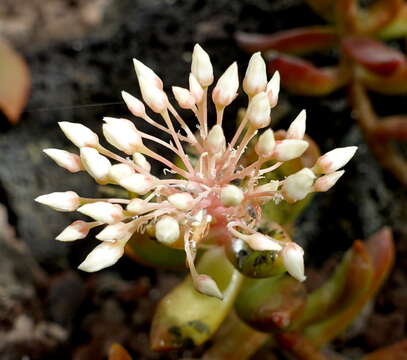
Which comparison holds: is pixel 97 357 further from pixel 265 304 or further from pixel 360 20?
pixel 360 20

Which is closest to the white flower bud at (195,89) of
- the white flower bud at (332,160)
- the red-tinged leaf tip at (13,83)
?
the white flower bud at (332,160)

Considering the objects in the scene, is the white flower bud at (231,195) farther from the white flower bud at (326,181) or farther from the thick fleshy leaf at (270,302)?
the thick fleshy leaf at (270,302)

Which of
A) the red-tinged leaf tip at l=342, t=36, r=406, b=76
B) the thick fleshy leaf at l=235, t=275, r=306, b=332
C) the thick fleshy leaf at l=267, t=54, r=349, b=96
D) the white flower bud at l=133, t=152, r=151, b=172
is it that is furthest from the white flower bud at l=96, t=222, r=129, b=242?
the red-tinged leaf tip at l=342, t=36, r=406, b=76

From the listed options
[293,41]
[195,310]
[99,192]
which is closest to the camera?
[195,310]

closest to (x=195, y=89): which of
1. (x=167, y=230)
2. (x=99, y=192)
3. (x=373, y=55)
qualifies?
(x=167, y=230)

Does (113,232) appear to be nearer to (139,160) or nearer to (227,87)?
(139,160)

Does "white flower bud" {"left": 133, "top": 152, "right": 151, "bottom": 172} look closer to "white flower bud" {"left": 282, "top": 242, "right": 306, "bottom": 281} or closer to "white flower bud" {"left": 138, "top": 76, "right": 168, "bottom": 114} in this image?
"white flower bud" {"left": 138, "top": 76, "right": 168, "bottom": 114}

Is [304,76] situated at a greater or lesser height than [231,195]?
lesser
